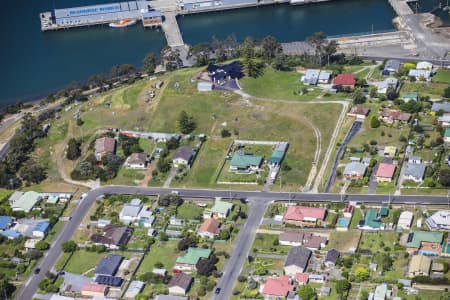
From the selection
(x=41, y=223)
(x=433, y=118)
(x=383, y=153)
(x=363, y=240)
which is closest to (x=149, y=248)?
(x=41, y=223)

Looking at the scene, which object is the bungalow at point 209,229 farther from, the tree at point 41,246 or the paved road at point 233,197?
the tree at point 41,246

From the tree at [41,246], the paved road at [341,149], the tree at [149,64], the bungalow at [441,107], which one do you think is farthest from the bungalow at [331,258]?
the tree at [149,64]

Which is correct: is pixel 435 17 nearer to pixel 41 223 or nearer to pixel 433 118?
pixel 433 118

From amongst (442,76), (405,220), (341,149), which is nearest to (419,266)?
(405,220)

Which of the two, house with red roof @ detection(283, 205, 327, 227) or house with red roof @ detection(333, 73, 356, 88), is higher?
house with red roof @ detection(333, 73, 356, 88)

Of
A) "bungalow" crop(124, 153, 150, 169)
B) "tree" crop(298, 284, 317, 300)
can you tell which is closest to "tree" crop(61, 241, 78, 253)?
"bungalow" crop(124, 153, 150, 169)

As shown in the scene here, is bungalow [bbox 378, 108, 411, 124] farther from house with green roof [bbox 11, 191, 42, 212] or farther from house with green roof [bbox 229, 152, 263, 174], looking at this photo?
house with green roof [bbox 11, 191, 42, 212]

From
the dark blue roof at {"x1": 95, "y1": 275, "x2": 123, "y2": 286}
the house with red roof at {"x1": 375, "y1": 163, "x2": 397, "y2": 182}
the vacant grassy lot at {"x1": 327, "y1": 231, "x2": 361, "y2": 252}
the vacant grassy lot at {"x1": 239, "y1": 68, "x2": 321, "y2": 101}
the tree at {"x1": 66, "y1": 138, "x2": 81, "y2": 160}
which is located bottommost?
the dark blue roof at {"x1": 95, "y1": 275, "x2": 123, "y2": 286}

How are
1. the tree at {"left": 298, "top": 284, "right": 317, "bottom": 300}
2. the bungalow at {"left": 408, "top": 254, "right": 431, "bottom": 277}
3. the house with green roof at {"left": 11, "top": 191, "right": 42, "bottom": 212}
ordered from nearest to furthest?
the tree at {"left": 298, "top": 284, "right": 317, "bottom": 300}, the bungalow at {"left": 408, "top": 254, "right": 431, "bottom": 277}, the house with green roof at {"left": 11, "top": 191, "right": 42, "bottom": 212}
